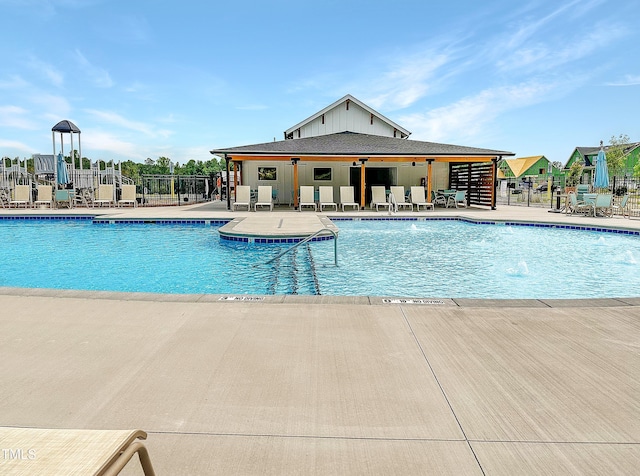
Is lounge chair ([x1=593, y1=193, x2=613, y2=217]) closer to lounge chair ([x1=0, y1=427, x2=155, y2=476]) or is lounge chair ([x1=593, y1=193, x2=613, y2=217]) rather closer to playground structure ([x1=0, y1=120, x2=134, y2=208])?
lounge chair ([x1=0, y1=427, x2=155, y2=476])

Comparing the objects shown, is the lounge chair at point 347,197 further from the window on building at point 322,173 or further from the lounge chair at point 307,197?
the window on building at point 322,173

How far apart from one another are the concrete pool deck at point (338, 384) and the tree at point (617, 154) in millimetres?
49592

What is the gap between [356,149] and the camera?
1809cm

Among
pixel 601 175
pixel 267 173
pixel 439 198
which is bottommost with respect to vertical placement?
pixel 439 198

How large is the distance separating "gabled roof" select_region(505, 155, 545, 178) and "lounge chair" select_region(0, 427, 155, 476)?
63051mm

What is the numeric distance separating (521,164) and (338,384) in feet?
214

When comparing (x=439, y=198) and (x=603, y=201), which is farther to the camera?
(x=439, y=198)

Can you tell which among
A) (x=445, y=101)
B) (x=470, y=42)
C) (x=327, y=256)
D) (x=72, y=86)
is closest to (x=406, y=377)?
(x=327, y=256)

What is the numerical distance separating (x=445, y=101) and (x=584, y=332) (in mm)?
26906

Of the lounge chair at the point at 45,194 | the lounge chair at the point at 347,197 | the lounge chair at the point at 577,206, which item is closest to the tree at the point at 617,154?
the lounge chair at the point at 577,206

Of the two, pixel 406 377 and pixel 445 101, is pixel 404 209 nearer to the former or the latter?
pixel 445 101

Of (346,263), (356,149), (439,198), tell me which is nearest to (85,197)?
(356,149)

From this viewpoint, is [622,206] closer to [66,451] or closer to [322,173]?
[322,173]

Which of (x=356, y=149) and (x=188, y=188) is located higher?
(x=356, y=149)
